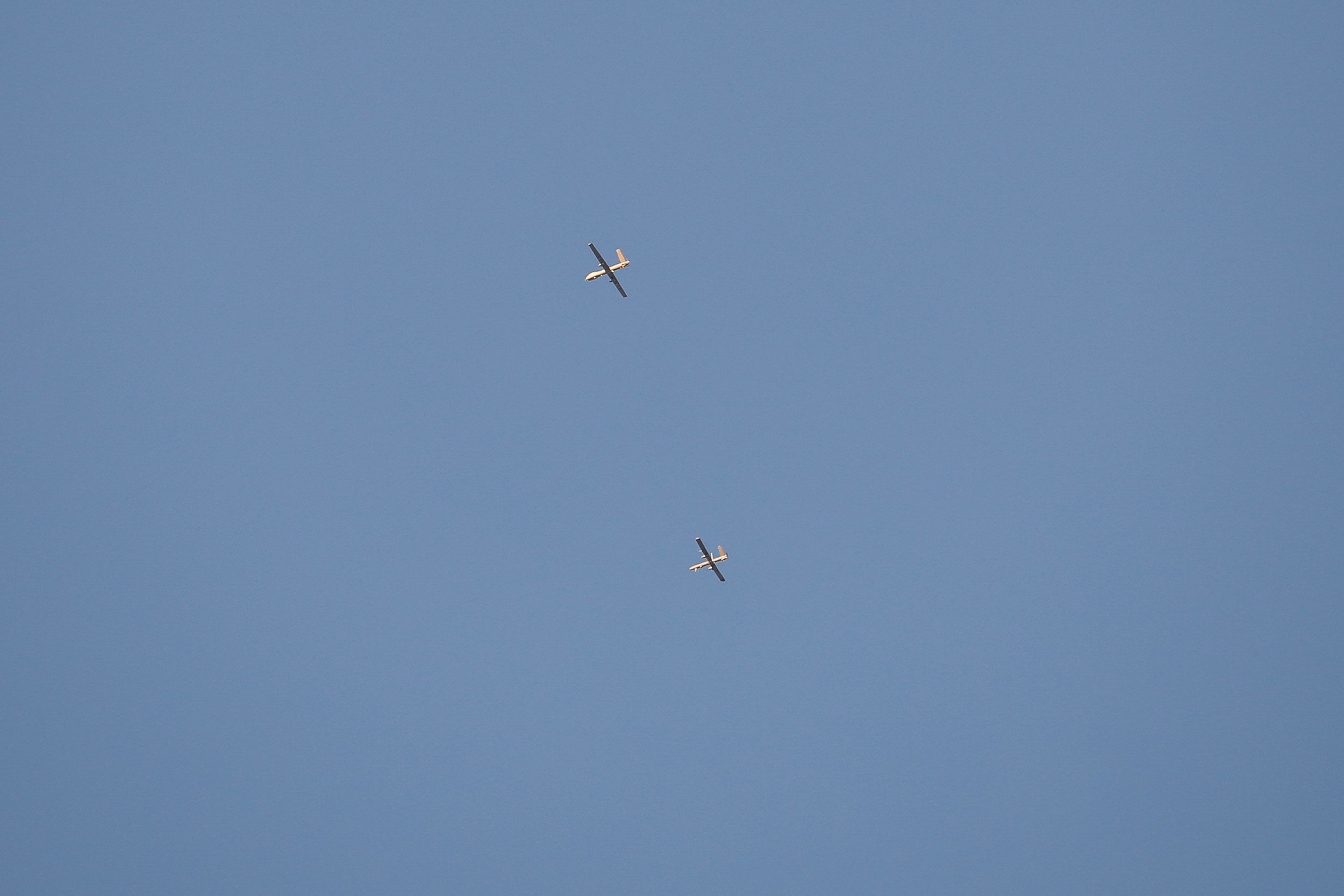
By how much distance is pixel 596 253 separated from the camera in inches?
3056

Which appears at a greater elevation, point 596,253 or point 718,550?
point 596,253

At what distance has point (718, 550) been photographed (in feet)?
310

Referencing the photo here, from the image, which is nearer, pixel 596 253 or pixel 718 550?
pixel 596 253

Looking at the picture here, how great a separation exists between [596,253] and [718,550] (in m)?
31.0
